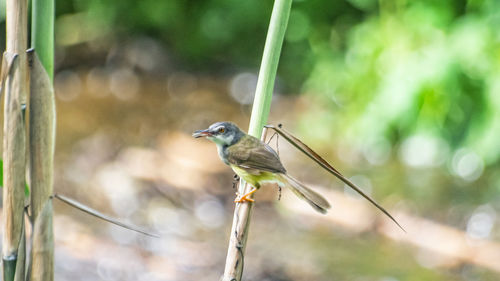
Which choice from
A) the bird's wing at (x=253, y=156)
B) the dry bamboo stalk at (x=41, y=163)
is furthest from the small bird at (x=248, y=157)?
the dry bamboo stalk at (x=41, y=163)

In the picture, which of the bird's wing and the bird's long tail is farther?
the bird's wing

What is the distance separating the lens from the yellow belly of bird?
0.75 meters

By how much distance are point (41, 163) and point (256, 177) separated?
247mm

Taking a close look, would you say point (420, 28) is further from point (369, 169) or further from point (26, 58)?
point (26, 58)

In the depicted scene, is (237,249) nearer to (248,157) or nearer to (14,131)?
(248,157)

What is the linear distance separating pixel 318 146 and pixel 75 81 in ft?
7.90

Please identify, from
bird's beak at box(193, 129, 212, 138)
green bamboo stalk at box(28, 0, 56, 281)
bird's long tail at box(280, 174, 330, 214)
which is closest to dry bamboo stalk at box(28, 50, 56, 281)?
green bamboo stalk at box(28, 0, 56, 281)

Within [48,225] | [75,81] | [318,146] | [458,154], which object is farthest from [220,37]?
[48,225]

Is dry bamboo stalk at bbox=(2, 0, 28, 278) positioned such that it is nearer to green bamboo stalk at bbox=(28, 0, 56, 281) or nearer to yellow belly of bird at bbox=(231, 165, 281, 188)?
green bamboo stalk at bbox=(28, 0, 56, 281)

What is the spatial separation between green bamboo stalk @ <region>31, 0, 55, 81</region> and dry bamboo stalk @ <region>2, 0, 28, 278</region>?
20 millimetres

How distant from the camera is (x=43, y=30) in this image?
640 mm

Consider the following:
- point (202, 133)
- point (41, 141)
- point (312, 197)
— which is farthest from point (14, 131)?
point (312, 197)

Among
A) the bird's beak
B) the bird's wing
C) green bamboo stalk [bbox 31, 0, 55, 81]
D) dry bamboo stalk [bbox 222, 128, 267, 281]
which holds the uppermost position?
green bamboo stalk [bbox 31, 0, 55, 81]

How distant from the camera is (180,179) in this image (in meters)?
4.26
